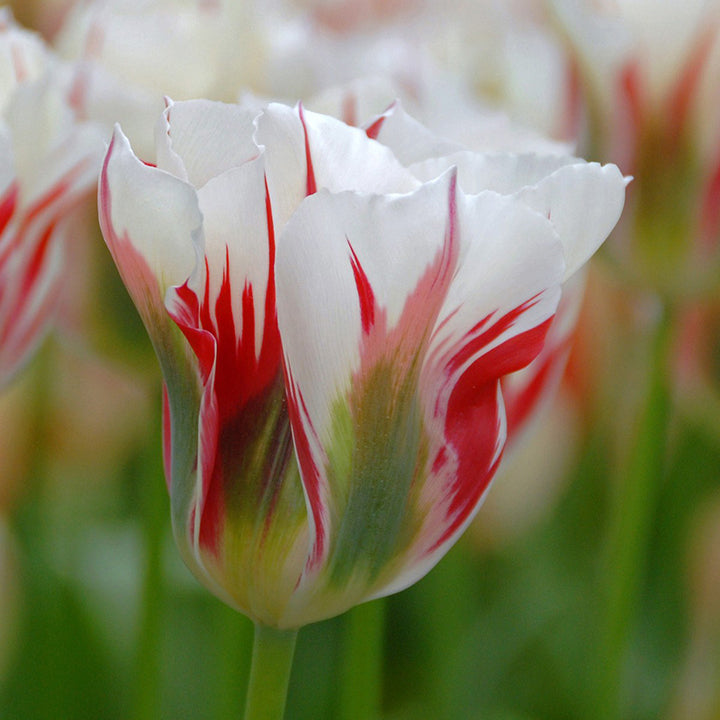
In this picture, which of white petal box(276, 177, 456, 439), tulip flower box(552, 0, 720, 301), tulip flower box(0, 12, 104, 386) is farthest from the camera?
tulip flower box(552, 0, 720, 301)

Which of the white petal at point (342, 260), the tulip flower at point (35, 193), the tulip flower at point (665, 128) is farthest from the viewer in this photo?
the tulip flower at point (665, 128)

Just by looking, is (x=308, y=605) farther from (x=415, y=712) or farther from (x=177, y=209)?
(x=415, y=712)

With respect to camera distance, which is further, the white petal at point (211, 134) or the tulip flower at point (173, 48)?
the tulip flower at point (173, 48)

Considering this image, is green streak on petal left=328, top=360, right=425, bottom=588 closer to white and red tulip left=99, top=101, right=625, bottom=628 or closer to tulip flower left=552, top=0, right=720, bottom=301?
white and red tulip left=99, top=101, right=625, bottom=628

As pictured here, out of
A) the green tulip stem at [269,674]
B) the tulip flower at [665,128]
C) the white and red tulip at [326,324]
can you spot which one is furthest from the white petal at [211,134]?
the tulip flower at [665,128]

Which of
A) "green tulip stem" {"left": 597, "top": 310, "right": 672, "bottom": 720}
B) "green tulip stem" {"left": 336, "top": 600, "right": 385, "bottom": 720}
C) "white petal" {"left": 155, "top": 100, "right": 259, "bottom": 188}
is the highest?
"white petal" {"left": 155, "top": 100, "right": 259, "bottom": 188}

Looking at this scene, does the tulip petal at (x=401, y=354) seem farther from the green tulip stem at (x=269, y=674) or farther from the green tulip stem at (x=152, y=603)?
the green tulip stem at (x=152, y=603)

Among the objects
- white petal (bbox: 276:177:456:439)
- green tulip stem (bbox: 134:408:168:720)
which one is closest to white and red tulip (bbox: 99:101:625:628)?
white petal (bbox: 276:177:456:439)
